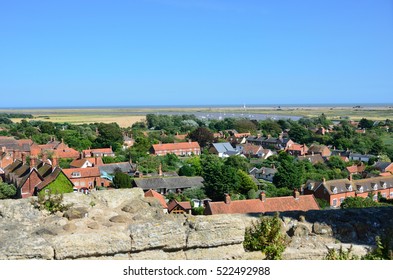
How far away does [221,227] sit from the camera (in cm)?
548

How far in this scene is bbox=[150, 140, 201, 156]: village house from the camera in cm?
5588

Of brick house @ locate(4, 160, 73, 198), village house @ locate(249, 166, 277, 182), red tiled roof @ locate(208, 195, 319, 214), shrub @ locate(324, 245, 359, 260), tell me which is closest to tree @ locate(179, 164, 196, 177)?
village house @ locate(249, 166, 277, 182)

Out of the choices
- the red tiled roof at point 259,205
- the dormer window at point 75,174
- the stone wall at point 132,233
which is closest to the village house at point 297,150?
the dormer window at point 75,174

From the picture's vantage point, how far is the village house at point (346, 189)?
30.1 m

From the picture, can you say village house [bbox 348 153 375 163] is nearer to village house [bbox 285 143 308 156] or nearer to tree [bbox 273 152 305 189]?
village house [bbox 285 143 308 156]

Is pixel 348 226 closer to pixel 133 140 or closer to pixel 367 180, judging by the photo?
pixel 367 180

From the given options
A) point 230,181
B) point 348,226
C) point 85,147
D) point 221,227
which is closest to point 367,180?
point 230,181

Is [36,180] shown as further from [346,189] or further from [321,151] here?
[321,151]

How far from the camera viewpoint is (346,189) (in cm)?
3094

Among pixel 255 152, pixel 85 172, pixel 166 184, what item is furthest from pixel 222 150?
pixel 85 172

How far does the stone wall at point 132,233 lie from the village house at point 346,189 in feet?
79.9

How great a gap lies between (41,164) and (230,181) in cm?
1477

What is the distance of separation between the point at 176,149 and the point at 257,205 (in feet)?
123

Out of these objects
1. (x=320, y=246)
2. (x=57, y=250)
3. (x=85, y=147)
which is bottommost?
(x=85, y=147)
